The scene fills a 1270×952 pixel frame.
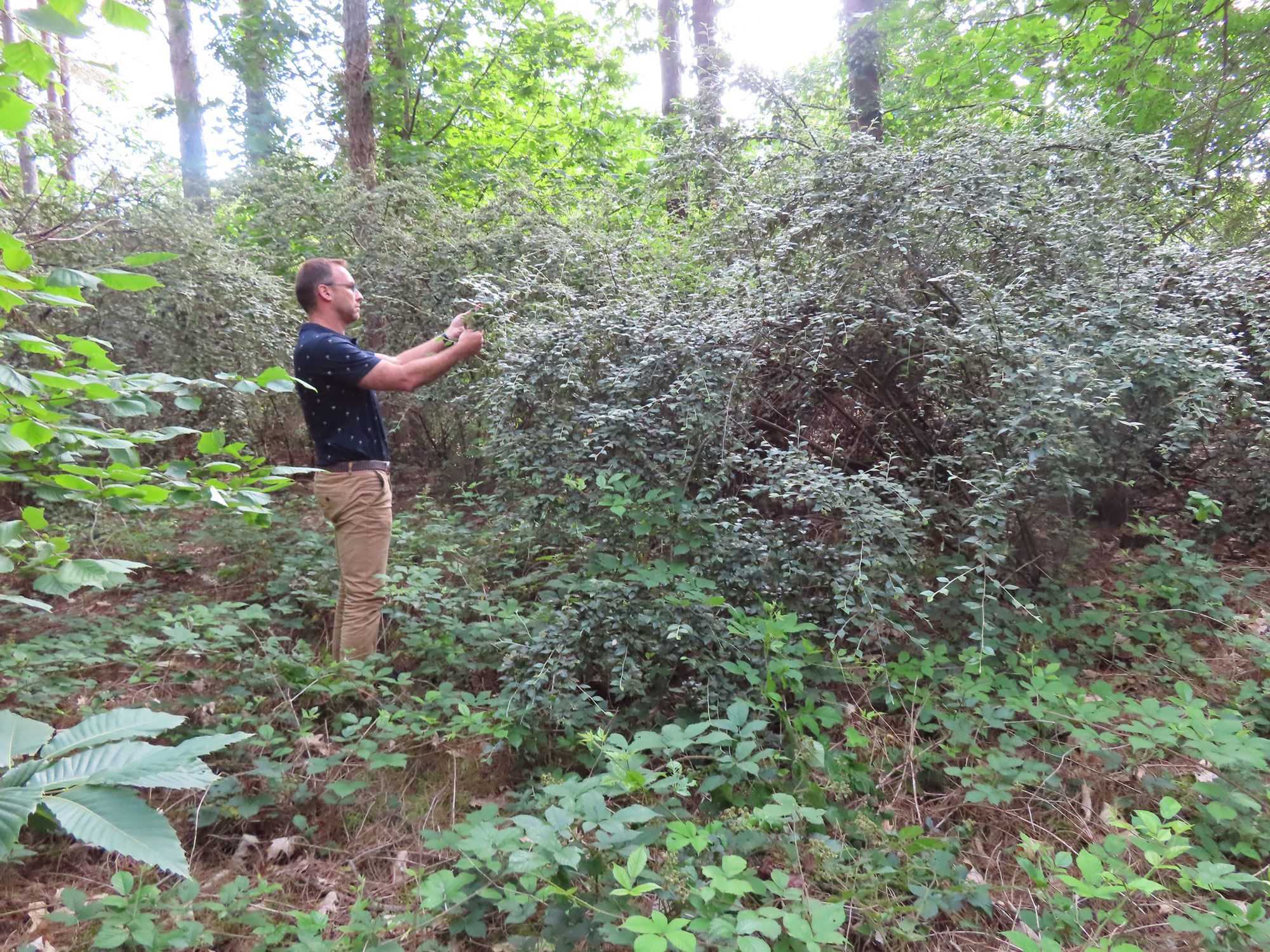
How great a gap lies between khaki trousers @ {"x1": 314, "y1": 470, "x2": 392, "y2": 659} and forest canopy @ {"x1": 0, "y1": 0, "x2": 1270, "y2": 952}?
13cm

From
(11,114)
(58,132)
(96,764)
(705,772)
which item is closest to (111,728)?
(96,764)

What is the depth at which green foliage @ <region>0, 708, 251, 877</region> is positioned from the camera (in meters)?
0.85

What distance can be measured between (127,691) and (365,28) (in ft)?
28.5

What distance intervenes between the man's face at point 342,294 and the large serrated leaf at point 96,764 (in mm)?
3107

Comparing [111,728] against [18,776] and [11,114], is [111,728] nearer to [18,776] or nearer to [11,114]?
[18,776]

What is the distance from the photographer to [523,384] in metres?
3.60

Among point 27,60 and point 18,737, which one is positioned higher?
point 27,60

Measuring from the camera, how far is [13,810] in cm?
85

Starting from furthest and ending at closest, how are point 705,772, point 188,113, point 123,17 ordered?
1. point 188,113
2. point 705,772
3. point 123,17

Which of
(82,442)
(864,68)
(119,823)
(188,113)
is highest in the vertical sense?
(188,113)

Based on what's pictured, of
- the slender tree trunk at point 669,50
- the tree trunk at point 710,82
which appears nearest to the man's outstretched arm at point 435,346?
the tree trunk at point 710,82

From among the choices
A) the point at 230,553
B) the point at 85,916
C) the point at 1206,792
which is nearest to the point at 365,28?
the point at 230,553

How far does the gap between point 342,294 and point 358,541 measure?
4.36 ft

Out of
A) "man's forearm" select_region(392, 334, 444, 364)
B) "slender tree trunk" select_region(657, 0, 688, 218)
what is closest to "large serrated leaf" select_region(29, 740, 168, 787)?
"man's forearm" select_region(392, 334, 444, 364)
